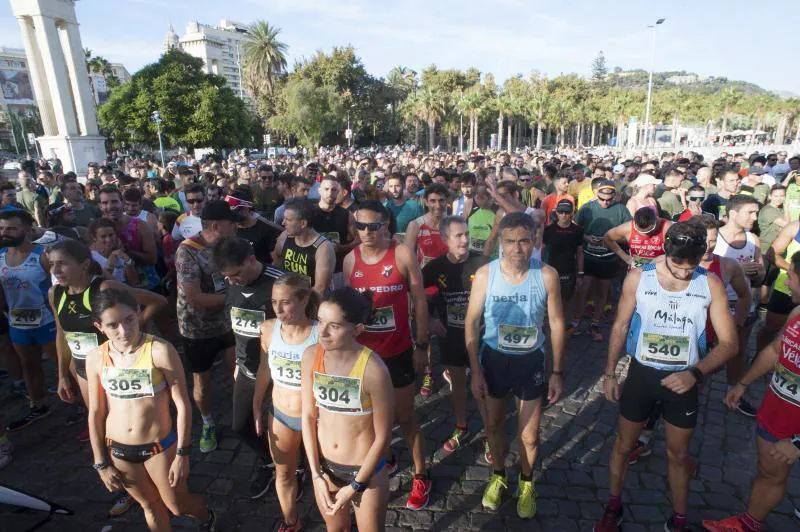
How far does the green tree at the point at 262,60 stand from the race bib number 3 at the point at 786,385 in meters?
57.5

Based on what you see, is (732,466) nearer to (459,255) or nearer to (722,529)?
(722,529)

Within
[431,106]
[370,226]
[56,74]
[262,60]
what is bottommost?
[370,226]

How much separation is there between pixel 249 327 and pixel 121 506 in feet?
5.59

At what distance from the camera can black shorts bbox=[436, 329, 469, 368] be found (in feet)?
13.1

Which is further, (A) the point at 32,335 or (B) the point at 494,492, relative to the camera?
(A) the point at 32,335

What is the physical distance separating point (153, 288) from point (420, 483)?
14.2 feet

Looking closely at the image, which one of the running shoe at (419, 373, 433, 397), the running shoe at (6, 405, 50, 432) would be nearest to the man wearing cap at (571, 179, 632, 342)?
the running shoe at (419, 373, 433, 397)

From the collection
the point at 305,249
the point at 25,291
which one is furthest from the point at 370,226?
the point at 25,291

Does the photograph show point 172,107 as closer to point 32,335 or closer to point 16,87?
point 32,335

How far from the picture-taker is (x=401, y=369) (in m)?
3.62

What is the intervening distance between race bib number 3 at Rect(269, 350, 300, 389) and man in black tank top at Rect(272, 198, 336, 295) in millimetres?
973

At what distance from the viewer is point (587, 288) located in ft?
22.0

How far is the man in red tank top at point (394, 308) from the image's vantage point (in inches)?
141

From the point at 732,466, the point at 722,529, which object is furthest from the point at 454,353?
the point at 732,466
